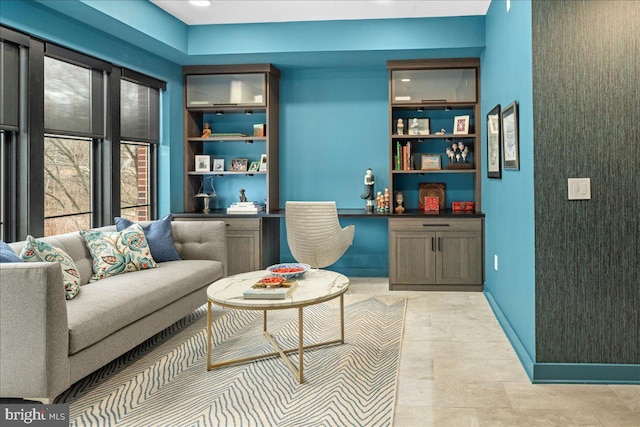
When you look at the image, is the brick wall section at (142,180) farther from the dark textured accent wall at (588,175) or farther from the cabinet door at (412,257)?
the dark textured accent wall at (588,175)

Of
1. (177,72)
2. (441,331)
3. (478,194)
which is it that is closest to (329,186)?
(478,194)

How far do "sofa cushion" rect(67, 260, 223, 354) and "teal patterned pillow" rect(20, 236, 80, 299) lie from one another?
68mm

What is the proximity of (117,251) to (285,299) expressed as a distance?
4.99 feet

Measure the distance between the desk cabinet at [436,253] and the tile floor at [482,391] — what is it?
1.21 meters

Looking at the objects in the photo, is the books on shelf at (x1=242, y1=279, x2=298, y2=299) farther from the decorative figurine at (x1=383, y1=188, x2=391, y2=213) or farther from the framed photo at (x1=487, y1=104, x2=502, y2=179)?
the decorative figurine at (x1=383, y1=188, x2=391, y2=213)

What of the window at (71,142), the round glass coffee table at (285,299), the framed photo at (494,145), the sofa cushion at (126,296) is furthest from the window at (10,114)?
the framed photo at (494,145)

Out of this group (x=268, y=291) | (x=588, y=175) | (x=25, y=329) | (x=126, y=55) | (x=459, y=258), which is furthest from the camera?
(x=459, y=258)

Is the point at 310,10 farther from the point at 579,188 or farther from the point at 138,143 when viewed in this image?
the point at 579,188

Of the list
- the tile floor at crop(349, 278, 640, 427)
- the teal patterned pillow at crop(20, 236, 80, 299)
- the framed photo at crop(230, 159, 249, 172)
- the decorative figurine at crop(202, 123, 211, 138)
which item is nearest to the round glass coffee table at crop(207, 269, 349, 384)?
the tile floor at crop(349, 278, 640, 427)

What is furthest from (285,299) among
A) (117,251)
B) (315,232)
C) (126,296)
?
(315,232)

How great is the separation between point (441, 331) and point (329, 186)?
8.19 feet

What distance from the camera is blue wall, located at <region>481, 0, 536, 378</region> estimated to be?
290cm

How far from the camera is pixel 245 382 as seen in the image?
9.11ft

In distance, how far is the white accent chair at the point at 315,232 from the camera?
4.64 metres
